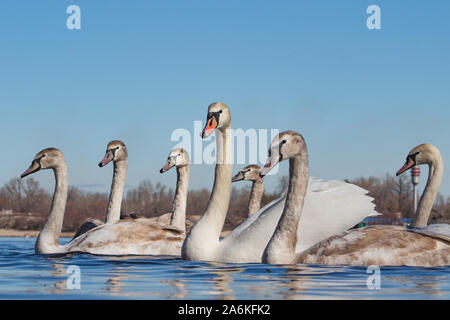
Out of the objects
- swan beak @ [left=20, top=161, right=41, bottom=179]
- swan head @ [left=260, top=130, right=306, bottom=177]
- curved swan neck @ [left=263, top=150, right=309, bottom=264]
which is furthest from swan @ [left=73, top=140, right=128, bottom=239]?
swan head @ [left=260, top=130, right=306, bottom=177]

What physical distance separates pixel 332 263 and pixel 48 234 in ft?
21.8

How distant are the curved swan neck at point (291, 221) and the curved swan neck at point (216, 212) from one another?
1.59 metres

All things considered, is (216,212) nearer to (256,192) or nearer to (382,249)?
(382,249)

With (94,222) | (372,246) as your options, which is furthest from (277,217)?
(94,222)

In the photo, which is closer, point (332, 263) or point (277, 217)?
point (332, 263)

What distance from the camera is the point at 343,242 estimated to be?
10.4m

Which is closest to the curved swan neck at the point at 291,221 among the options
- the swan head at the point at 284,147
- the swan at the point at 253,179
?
the swan head at the point at 284,147

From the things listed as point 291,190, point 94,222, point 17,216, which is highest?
point 291,190

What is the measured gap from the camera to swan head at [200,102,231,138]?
38.4ft

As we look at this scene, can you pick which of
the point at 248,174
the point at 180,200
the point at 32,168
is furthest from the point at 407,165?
the point at 32,168

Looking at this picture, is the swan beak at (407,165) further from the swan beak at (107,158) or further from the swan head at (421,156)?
the swan beak at (107,158)

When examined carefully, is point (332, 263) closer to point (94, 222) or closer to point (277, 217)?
point (277, 217)

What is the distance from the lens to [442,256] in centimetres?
1013

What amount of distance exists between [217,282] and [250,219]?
11.6 feet
